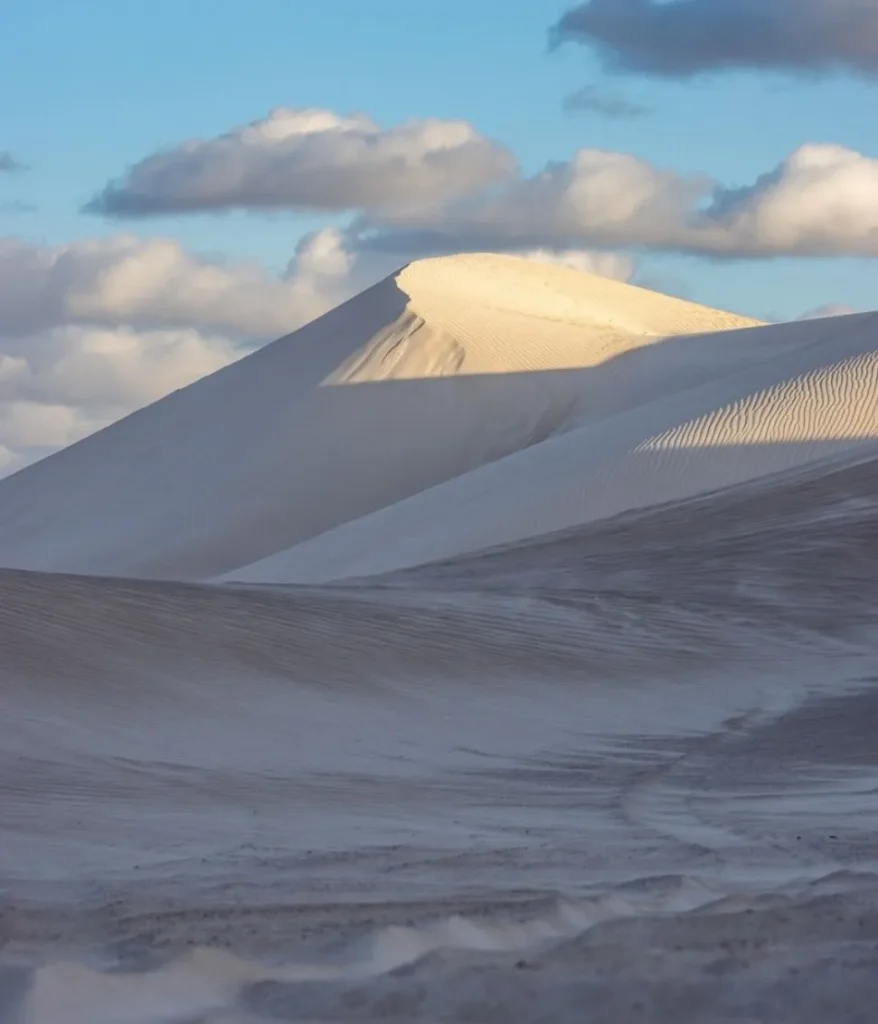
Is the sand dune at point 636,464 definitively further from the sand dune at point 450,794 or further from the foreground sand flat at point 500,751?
the sand dune at point 450,794

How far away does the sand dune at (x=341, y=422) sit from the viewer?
131 feet

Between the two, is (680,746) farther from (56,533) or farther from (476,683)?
(56,533)

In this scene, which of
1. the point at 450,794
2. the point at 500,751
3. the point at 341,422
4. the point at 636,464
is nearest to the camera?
the point at 450,794

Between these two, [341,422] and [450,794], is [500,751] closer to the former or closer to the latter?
[450,794]

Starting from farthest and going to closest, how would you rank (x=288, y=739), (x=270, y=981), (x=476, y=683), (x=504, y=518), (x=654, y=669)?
(x=504, y=518), (x=654, y=669), (x=476, y=683), (x=288, y=739), (x=270, y=981)

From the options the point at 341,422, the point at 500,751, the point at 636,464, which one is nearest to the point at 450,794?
the point at 500,751

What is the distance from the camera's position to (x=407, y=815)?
7.89 meters

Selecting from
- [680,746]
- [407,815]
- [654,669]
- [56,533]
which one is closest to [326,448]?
[56,533]

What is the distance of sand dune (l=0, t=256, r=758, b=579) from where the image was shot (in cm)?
3981

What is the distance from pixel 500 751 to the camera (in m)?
10.6

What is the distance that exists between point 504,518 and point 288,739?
1641 cm

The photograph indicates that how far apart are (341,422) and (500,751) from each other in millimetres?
32542

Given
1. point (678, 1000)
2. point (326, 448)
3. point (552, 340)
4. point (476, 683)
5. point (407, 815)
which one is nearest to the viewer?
point (678, 1000)

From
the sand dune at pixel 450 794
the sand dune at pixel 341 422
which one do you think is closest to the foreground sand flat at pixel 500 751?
the sand dune at pixel 450 794
